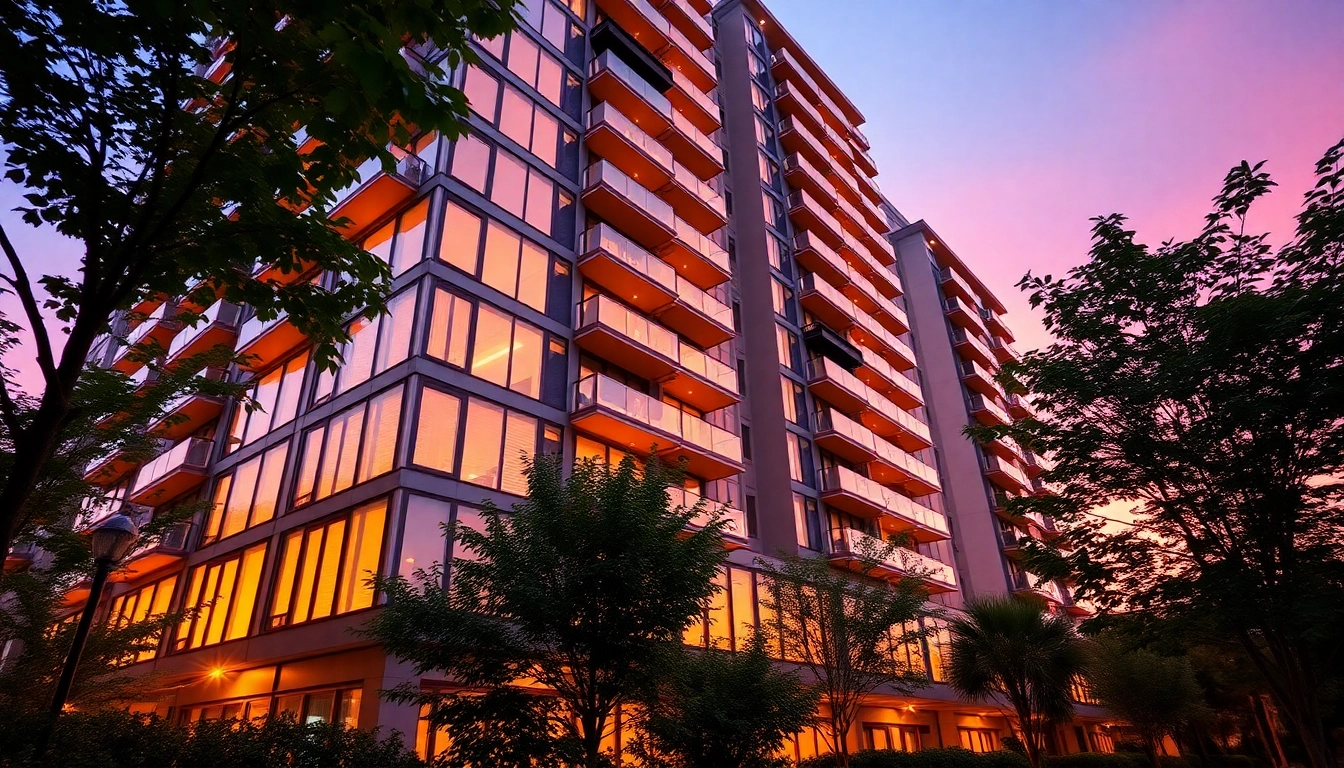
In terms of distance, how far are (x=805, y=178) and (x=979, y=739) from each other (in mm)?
32710

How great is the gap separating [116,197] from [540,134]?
21.2 m

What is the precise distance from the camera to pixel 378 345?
20.7m

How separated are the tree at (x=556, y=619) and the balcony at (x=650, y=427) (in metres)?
9.64

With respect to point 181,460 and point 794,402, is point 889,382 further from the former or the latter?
point 181,460

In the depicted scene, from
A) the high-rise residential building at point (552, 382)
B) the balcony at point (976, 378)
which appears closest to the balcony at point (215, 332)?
the high-rise residential building at point (552, 382)

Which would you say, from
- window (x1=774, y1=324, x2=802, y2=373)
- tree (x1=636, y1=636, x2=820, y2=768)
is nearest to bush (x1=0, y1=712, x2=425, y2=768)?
tree (x1=636, y1=636, x2=820, y2=768)

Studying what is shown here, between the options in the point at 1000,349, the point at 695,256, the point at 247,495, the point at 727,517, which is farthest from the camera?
the point at 1000,349

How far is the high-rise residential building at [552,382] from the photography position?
19.0m

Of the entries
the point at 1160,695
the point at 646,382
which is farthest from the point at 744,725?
the point at 1160,695

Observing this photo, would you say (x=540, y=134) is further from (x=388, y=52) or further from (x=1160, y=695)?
(x=1160, y=695)

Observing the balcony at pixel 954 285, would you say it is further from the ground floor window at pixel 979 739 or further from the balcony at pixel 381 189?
the balcony at pixel 381 189

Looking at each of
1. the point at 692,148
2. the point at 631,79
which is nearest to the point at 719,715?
the point at 631,79

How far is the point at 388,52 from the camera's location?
16.6ft

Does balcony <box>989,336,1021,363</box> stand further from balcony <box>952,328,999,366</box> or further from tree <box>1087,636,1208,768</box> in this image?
tree <box>1087,636,1208,768</box>
